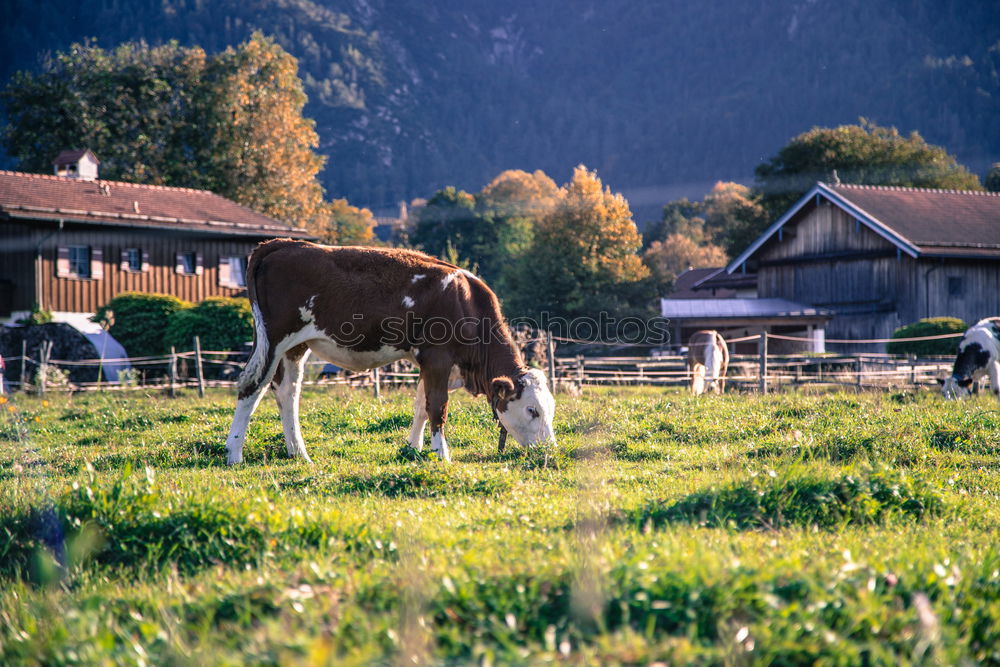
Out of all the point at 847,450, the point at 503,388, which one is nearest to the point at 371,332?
the point at 503,388

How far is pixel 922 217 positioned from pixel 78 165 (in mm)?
35367

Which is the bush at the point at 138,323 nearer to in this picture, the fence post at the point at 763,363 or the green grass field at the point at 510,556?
the fence post at the point at 763,363

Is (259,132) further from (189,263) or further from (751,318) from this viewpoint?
(751,318)

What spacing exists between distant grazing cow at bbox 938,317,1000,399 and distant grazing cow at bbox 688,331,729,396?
5.21 metres

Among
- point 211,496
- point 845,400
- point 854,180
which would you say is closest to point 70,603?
point 211,496

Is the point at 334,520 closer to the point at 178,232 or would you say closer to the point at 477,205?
the point at 178,232

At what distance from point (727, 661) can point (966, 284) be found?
1406 inches

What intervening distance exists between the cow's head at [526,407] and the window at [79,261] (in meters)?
25.6

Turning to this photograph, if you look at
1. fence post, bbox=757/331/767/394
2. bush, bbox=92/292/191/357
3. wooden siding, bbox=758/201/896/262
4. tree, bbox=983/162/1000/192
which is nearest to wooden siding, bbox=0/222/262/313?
bush, bbox=92/292/191/357

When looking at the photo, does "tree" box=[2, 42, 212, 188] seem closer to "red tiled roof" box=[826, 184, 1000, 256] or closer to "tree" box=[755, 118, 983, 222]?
"red tiled roof" box=[826, 184, 1000, 256]

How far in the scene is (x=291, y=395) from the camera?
9.39 meters

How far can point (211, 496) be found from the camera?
18.1 ft

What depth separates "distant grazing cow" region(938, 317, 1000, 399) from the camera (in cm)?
1653

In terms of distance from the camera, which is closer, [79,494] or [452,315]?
[79,494]
